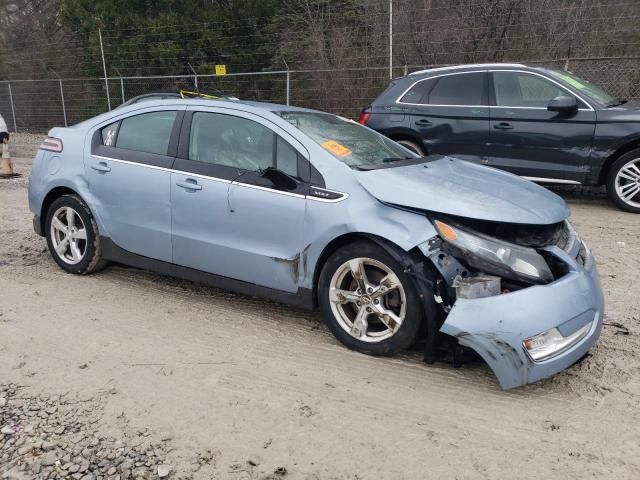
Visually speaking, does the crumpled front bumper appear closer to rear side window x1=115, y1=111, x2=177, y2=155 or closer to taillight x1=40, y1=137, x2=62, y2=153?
rear side window x1=115, y1=111, x2=177, y2=155

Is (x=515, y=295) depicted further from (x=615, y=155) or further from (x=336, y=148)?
(x=615, y=155)

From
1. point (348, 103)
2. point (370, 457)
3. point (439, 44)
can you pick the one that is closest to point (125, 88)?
point (348, 103)

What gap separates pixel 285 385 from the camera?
130 inches

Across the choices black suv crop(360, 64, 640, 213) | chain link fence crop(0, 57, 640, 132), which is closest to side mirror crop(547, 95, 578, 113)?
black suv crop(360, 64, 640, 213)

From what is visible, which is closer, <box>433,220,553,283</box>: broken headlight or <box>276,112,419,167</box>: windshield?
<box>433,220,553,283</box>: broken headlight

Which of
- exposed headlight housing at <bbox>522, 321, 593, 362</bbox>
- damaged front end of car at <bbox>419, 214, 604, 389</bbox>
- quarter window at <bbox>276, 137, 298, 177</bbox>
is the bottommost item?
exposed headlight housing at <bbox>522, 321, 593, 362</bbox>

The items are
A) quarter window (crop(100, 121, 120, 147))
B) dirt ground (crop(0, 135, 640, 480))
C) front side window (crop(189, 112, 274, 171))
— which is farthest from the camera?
quarter window (crop(100, 121, 120, 147))

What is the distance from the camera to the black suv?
7.14 metres

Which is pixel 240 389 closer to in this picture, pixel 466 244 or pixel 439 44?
pixel 466 244

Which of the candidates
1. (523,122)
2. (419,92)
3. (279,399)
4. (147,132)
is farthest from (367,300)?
(419,92)

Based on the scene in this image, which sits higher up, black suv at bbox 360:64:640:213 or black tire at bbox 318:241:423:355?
black suv at bbox 360:64:640:213

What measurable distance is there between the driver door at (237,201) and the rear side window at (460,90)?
15.3ft

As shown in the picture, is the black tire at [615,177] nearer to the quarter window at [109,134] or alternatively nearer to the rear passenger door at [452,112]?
the rear passenger door at [452,112]

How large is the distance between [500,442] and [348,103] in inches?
497
